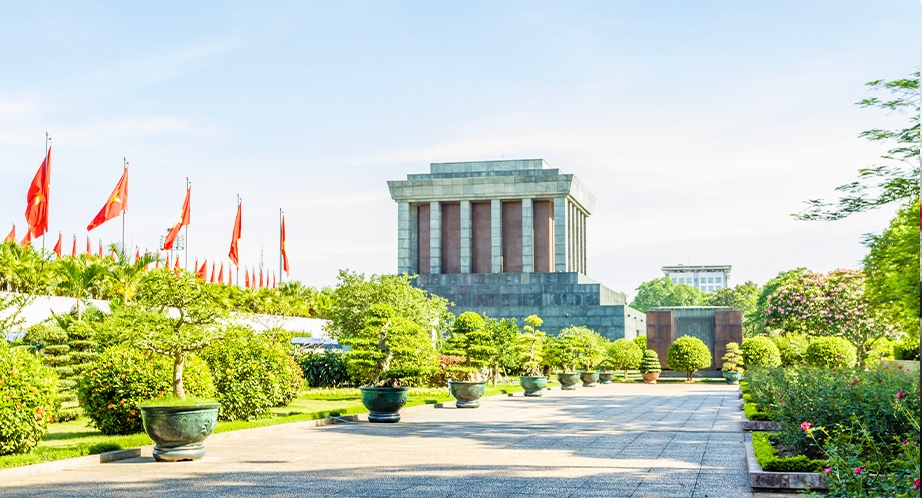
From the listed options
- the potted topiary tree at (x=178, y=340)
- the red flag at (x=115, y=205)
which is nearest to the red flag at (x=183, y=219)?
the red flag at (x=115, y=205)

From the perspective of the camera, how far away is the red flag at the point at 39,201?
36.8 meters

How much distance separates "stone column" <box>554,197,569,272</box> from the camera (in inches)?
3258

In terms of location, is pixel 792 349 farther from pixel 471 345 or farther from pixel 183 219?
pixel 183 219

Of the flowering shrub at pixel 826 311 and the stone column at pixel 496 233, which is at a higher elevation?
the stone column at pixel 496 233

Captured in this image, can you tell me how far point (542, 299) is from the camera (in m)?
73.4

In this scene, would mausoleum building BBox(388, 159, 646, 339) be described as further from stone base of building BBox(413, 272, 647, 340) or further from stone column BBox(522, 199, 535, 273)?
stone base of building BBox(413, 272, 647, 340)

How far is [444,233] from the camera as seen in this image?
282ft

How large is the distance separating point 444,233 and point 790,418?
72267 mm

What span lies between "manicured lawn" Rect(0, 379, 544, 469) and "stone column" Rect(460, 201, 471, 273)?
167ft

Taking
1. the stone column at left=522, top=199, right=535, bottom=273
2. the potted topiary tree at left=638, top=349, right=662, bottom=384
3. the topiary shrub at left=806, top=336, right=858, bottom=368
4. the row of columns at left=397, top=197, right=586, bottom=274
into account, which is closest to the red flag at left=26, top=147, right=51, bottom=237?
the potted topiary tree at left=638, top=349, right=662, bottom=384

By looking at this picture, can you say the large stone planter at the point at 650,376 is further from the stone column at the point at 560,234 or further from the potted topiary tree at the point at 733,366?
the stone column at the point at 560,234

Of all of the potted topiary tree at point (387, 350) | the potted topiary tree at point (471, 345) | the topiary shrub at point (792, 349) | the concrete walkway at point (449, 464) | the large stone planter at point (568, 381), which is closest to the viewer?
the concrete walkway at point (449, 464)

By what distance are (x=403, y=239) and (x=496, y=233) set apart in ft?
28.5

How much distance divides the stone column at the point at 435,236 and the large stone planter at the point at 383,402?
2448 inches
